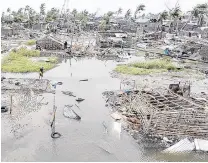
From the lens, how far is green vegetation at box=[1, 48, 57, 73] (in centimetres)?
2473

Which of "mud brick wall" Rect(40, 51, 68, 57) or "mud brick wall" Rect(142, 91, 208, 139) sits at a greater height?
"mud brick wall" Rect(40, 51, 68, 57)

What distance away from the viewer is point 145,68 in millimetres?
27969

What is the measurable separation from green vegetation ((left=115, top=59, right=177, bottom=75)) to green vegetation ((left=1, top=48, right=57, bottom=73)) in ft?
20.9

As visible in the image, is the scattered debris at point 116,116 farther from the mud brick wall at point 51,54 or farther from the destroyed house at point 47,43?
the destroyed house at point 47,43

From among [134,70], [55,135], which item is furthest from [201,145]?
[134,70]

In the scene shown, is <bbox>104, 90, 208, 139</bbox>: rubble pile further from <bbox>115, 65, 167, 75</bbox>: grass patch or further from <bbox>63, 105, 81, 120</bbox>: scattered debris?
<bbox>115, 65, 167, 75</bbox>: grass patch

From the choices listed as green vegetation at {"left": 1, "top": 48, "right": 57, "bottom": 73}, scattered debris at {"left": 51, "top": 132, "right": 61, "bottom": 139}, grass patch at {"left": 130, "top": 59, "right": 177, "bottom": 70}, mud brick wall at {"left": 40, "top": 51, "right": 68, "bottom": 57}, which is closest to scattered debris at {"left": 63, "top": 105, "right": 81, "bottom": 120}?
scattered debris at {"left": 51, "top": 132, "right": 61, "bottom": 139}

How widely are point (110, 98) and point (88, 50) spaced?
1816 cm

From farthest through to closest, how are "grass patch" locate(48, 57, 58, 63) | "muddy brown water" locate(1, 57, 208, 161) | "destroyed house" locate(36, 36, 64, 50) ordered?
"destroyed house" locate(36, 36, 64, 50)
"grass patch" locate(48, 57, 58, 63)
"muddy brown water" locate(1, 57, 208, 161)

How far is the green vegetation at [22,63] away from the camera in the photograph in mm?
24734

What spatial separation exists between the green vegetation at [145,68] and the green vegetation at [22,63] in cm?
638

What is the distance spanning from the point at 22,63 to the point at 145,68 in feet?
35.7

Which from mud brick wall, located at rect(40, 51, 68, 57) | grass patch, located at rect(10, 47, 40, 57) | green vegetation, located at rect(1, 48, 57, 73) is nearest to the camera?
green vegetation, located at rect(1, 48, 57, 73)

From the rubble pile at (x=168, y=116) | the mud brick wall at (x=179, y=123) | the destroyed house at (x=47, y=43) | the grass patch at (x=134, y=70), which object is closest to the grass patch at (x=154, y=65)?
the grass patch at (x=134, y=70)
